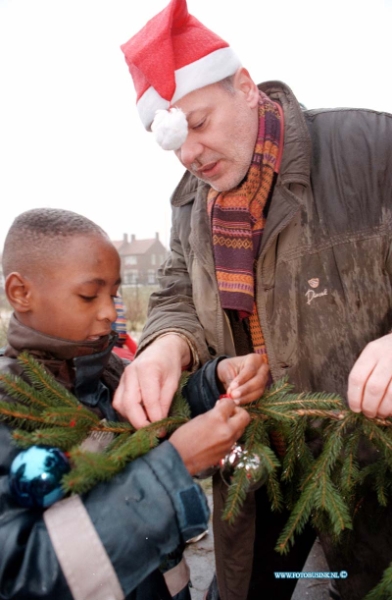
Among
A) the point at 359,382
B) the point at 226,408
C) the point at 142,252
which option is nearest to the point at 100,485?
the point at 226,408

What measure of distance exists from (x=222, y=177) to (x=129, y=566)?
1.76 meters

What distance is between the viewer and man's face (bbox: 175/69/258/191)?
217 centimetres

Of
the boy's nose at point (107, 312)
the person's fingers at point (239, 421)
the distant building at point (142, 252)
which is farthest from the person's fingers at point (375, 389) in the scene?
the distant building at point (142, 252)

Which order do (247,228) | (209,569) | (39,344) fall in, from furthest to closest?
1. (209,569)
2. (247,228)
3. (39,344)

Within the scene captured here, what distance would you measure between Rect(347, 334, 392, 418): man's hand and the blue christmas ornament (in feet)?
2.95

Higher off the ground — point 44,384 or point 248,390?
point 44,384

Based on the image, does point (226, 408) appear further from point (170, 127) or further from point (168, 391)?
point (170, 127)

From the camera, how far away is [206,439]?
133 cm

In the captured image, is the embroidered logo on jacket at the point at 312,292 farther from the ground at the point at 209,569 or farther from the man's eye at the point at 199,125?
the ground at the point at 209,569

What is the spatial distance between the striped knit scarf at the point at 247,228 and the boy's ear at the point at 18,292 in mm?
914

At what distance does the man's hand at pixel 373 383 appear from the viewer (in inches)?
53.9

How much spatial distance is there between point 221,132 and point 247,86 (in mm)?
380

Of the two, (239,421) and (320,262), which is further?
(320,262)

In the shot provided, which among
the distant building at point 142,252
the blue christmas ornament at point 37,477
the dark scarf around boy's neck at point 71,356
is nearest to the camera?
the blue christmas ornament at point 37,477
